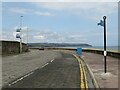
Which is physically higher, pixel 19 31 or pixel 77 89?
pixel 19 31

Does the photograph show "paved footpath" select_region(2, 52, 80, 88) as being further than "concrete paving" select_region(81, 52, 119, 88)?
Yes

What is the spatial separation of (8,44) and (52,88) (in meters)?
35.4

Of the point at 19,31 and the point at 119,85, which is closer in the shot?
the point at 119,85

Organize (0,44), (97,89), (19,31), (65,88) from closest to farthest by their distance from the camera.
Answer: (97,89) < (65,88) < (0,44) < (19,31)

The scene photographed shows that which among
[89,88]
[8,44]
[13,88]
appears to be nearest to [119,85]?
[89,88]

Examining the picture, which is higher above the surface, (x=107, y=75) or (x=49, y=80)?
(x=107, y=75)

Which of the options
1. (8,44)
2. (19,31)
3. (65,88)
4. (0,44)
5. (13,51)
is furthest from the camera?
(19,31)

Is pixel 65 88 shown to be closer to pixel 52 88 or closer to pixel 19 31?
pixel 52 88

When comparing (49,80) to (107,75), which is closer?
(49,80)

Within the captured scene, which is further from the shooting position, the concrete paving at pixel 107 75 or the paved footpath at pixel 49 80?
the paved footpath at pixel 49 80

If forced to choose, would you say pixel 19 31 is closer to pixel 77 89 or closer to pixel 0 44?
pixel 0 44

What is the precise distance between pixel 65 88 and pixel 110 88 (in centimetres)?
188

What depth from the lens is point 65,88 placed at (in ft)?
30.7

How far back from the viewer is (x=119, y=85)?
959 centimetres
